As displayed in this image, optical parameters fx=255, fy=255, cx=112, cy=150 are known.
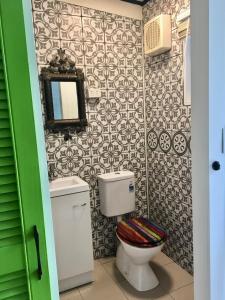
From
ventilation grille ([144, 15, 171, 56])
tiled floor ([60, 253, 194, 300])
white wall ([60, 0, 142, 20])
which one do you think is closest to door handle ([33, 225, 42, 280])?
tiled floor ([60, 253, 194, 300])

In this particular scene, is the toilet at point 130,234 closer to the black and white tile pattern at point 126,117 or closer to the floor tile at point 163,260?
the black and white tile pattern at point 126,117

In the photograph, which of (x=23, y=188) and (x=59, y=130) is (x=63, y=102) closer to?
(x=59, y=130)

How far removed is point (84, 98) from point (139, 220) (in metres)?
1.18

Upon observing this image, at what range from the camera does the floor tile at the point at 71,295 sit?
1995mm

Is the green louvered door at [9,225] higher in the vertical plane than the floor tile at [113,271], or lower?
higher

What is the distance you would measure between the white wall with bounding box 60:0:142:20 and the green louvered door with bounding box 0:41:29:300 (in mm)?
Answer: 1884

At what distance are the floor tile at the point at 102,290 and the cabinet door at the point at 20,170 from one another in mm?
1393

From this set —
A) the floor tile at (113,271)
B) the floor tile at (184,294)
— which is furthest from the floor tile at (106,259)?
the floor tile at (184,294)

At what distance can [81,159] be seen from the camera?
234 cm

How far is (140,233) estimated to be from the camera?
2018 mm

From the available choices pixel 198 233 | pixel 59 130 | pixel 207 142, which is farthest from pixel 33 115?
pixel 59 130

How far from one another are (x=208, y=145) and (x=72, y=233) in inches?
Result: 53.7
